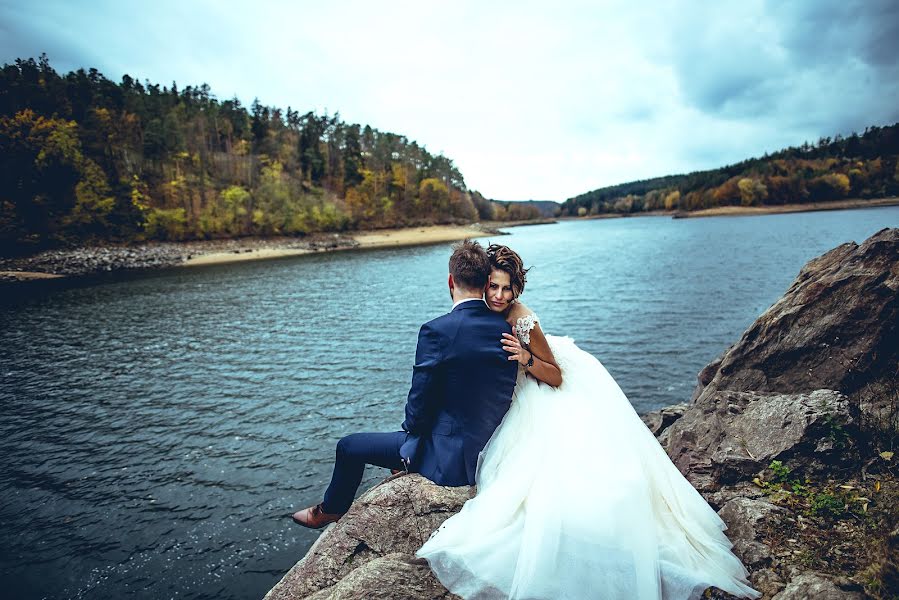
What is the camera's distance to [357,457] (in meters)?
4.07

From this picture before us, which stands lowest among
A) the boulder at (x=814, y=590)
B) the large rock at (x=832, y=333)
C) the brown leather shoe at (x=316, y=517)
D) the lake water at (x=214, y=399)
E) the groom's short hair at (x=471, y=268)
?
the lake water at (x=214, y=399)

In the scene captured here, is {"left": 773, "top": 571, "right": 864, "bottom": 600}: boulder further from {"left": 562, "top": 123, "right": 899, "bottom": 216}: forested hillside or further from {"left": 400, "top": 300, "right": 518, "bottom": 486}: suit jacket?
{"left": 562, "top": 123, "right": 899, "bottom": 216}: forested hillside

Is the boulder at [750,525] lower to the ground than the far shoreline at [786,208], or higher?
lower

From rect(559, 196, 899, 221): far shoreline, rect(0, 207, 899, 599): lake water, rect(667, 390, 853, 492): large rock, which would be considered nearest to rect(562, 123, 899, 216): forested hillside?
rect(559, 196, 899, 221): far shoreline

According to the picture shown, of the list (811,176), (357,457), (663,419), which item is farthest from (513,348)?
(811,176)

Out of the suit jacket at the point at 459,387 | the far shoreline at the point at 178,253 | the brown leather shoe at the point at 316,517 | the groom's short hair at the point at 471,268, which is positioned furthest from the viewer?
the far shoreline at the point at 178,253

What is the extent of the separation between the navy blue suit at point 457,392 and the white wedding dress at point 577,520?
19 centimetres

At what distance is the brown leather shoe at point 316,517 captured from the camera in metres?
4.46

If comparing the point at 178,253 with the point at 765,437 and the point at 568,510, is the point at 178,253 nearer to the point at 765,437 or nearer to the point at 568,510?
the point at 568,510

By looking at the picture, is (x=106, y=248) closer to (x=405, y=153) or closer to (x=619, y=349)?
(x=619, y=349)

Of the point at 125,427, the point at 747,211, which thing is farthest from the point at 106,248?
the point at 747,211

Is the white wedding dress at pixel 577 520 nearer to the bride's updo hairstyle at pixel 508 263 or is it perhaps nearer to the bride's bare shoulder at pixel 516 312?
the bride's bare shoulder at pixel 516 312

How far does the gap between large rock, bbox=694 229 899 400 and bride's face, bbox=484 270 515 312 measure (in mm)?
3724

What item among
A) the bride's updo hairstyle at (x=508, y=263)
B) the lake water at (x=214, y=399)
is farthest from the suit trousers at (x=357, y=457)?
the lake water at (x=214, y=399)
